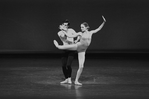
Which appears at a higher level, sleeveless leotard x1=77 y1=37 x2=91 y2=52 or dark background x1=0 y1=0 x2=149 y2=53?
dark background x1=0 y1=0 x2=149 y2=53

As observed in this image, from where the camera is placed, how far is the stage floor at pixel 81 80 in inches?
192

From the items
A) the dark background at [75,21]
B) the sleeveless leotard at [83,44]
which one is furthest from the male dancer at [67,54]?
the dark background at [75,21]

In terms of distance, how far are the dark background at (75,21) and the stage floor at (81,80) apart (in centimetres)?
106

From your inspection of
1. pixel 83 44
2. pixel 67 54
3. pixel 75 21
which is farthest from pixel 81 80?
pixel 75 21

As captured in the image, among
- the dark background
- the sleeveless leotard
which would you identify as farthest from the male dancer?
the dark background

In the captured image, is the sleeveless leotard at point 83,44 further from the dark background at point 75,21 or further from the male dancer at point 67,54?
the dark background at point 75,21

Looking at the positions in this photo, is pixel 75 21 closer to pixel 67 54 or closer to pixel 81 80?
pixel 81 80

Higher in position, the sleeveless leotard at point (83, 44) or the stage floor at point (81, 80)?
the sleeveless leotard at point (83, 44)

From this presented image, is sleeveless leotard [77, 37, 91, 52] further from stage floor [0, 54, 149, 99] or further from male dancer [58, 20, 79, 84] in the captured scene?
stage floor [0, 54, 149, 99]

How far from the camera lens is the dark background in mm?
9758

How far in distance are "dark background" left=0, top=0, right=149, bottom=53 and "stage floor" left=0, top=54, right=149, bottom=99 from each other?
3.47 feet

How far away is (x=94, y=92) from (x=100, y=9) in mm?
5174

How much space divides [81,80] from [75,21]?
411 cm

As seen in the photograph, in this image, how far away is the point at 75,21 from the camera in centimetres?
993
